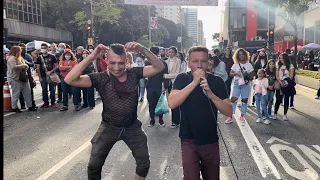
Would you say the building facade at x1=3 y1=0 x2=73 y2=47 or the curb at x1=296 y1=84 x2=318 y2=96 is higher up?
the building facade at x1=3 y1=0 x2=73 y2=47

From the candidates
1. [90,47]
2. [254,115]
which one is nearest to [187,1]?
[90,47]

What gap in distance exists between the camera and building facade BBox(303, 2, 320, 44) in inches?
1466

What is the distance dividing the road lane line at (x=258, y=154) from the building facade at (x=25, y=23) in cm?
3059

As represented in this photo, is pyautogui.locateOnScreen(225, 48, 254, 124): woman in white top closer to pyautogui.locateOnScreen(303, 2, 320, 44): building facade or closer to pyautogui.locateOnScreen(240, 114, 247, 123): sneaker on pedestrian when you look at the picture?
pyautogui.locateOnScreen(240, 114, 247, 123): sneaker on pedestrian

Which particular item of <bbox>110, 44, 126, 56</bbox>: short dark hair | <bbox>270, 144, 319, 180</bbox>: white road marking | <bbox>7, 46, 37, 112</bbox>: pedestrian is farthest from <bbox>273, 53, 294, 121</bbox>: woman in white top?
<bbox>7, 46, 37, 112</bbox>: pedestrian

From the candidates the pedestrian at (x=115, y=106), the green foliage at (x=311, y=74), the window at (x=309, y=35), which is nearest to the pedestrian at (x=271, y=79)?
the pedestrian at (x=115, y=106)

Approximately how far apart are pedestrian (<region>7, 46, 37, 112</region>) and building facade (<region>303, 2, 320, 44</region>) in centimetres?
3212

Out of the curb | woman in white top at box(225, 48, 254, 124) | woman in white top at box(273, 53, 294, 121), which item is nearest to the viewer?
woman in white top at box(225, 48, 254, 124)

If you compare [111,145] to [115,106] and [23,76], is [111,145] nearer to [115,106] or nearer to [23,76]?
[115,106]

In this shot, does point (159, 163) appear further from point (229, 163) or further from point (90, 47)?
point (90, 47)

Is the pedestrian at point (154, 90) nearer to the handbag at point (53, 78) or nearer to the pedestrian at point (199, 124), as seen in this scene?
the handbag at point (53, 78)

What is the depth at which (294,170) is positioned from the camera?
5.33m

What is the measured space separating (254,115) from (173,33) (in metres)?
101

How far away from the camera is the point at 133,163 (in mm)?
5629
